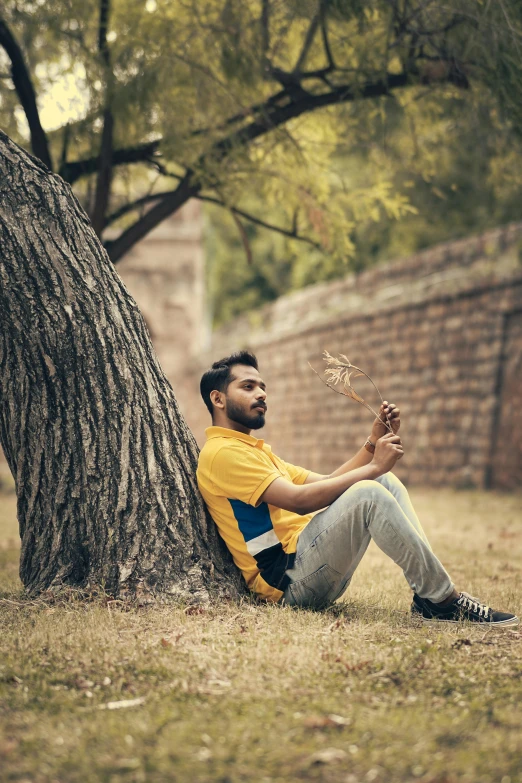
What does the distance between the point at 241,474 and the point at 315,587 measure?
0.57m

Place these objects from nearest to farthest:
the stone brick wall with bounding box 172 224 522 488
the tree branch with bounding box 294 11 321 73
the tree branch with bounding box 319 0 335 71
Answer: the tree branch with bounding box 319 0 335 71, the tree branch with bounding box 294 11 321 73, the stone brick wall with bounding box 172 224 522 488

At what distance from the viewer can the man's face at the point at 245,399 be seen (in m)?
3.79

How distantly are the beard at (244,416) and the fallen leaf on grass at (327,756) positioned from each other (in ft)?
5.64

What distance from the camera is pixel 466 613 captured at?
3576 mm

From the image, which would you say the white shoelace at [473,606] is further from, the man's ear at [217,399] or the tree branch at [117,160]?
the tree branch at [117,160]

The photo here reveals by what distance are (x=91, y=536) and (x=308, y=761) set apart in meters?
1.73

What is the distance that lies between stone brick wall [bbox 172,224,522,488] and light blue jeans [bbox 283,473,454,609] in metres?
6.95

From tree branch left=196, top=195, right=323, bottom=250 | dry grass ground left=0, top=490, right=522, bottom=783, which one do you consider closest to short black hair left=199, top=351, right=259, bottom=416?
dry grass ground left=0, top=490, right=522, bottom=783

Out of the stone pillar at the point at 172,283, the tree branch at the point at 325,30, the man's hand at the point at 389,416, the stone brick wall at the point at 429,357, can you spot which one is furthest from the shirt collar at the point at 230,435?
the stone pillar at the point at 172,283

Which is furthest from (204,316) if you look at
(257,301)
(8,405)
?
(8,405)

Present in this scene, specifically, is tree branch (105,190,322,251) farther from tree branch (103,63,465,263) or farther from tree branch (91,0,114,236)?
tree branch (91,0,114,236)

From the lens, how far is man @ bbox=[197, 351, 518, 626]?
348 cm

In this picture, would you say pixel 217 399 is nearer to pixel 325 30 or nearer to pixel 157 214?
pixel 325 30

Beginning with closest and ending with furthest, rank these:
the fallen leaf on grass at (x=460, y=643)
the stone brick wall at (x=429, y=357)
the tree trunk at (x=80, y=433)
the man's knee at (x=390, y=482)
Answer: the fallen leaf on grass at (x=460, y=643) → the tree trunk at (x=80, y=433) → the man's knee at (x=390, y=482) → the stone brick wall at (x=429, y=357)
